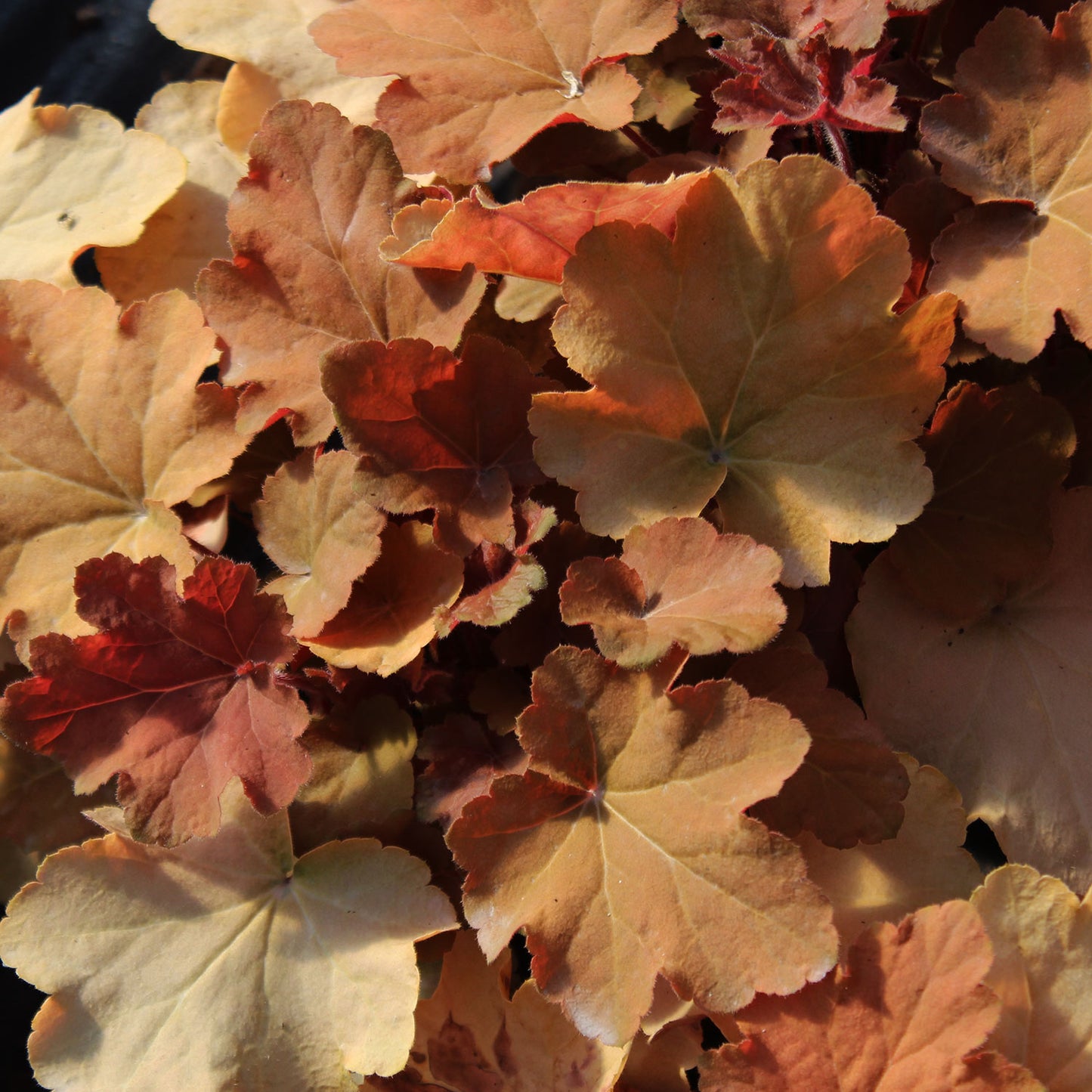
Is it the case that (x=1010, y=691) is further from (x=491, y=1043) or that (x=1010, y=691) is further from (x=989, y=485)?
(x=491, y=1043)

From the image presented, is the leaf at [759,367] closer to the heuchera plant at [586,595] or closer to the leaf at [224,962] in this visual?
the heuchera plant at [586,595]

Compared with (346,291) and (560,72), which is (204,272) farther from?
(560,72)

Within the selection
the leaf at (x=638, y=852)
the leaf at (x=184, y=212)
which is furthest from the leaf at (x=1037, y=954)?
the leaf at (x=184, y=212)

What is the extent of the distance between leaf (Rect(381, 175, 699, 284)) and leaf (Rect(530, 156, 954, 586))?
0.08 feet

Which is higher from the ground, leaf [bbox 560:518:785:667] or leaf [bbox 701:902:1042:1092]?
leaf [bbox 560:518:785:667]

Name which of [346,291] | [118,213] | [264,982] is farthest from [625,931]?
[118,213]

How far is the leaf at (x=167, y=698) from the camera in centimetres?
76

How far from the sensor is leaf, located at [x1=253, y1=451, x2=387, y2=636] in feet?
2.59

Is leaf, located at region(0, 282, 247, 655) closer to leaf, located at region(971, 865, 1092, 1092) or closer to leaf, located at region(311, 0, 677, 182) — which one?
leaf, located at region(311, 0, 677, 182)

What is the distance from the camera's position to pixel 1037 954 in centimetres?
78

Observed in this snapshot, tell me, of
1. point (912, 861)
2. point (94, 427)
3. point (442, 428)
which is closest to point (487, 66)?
point (442, 428)

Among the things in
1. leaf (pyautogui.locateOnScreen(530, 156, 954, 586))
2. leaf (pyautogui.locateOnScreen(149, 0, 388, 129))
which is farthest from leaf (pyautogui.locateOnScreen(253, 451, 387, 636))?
leaf (pyautogui.locateOnScreen(149, 0, 388, 129))

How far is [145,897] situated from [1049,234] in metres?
0.86

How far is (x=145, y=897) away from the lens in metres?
0.85
